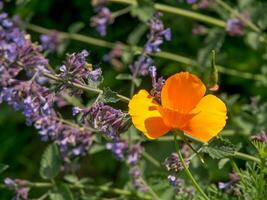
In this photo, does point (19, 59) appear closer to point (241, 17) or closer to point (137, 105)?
point (137, 105)

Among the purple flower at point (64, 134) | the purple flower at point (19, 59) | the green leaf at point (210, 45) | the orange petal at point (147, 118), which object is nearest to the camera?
the orange petal at point (147, 118)

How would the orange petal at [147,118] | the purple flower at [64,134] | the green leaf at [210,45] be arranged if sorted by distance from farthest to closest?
the green leaf at [210,45] → the purple flower at [64,134] → the orange petal at [147,118]

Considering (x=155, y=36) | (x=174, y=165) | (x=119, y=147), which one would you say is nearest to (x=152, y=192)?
(x=119, y=147)

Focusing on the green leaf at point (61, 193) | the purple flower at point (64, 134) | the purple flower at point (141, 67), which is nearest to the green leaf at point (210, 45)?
the purple flower at point (141, 67)

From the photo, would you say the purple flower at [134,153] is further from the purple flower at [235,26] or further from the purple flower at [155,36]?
the purple flower at [235,26]

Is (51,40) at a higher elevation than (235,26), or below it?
below

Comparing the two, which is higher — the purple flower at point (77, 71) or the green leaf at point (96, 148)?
the purple flower at point (77, 71)
